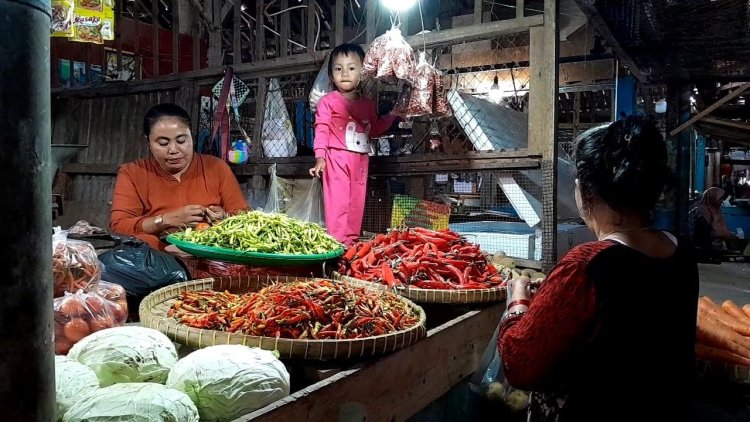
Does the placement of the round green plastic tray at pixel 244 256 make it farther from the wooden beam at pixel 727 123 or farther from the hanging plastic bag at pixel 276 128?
the wooden beam at pixel 727 123

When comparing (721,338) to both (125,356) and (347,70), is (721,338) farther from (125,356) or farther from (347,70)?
(347,70)

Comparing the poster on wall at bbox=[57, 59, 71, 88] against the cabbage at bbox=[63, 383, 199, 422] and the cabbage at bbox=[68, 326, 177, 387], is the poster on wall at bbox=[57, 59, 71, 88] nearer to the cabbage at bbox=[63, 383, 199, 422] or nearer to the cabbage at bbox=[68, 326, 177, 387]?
the cabbage at bbox=[68, 326, 177, 387]

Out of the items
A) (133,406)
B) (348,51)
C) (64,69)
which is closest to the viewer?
(133,406)

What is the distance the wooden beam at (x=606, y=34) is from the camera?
6.02 meters

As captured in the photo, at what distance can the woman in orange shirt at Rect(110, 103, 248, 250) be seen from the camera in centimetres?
429

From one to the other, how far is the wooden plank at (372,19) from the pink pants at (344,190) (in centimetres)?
158

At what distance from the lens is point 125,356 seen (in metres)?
1.92

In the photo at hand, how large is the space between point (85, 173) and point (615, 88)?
10178 millimetres

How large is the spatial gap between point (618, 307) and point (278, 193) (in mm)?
5036

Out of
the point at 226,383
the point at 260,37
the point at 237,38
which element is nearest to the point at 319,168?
the point at 260,37

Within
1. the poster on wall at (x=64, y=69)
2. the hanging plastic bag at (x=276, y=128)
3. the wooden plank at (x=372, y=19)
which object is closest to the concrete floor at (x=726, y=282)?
the wooden plank at (x=372, y=19)

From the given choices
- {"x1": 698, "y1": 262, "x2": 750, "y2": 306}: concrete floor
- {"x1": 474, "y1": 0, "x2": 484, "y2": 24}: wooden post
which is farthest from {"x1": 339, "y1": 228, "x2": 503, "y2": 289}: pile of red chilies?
{"x1": 698, "y1": 262, "x2": 750, "y2": 306}: concrete floor

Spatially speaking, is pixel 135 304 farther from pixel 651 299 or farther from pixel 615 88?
pixel 615 88

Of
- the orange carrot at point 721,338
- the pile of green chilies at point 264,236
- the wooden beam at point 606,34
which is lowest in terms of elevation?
the orange carrot at point 721,338
